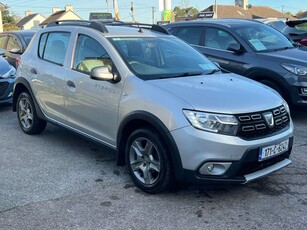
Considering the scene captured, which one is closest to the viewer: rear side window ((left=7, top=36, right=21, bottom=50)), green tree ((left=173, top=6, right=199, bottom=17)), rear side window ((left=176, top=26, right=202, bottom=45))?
rear side window ((left=176, top=26, right=202, bottom=45))

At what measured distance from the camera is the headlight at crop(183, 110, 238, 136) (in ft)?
11.4

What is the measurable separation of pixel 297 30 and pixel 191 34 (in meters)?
4.18

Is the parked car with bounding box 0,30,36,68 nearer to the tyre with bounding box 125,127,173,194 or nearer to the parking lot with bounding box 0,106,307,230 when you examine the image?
the parking lot with bounding box 0,106,307,230

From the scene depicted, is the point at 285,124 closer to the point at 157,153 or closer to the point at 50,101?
the point at 157,153

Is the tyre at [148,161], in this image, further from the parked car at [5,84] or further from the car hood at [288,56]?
the parked car at [5,84]

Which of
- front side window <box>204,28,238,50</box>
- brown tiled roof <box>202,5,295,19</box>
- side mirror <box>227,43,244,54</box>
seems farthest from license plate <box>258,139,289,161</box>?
brown tiled roof <box>202,5,295,19</box>

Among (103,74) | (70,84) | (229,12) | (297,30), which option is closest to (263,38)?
(297,30)

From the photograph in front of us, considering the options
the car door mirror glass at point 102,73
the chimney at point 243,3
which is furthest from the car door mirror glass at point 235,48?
the chimney at point 243,3

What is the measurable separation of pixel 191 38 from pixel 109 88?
427 centimetres

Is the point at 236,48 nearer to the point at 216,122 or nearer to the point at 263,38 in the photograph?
the point at 263,38

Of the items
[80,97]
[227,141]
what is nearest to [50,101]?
[80,97]

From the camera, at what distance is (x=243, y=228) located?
330cm

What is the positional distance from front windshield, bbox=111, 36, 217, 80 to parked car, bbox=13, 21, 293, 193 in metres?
0.01

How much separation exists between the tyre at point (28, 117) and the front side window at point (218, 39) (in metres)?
3.60
